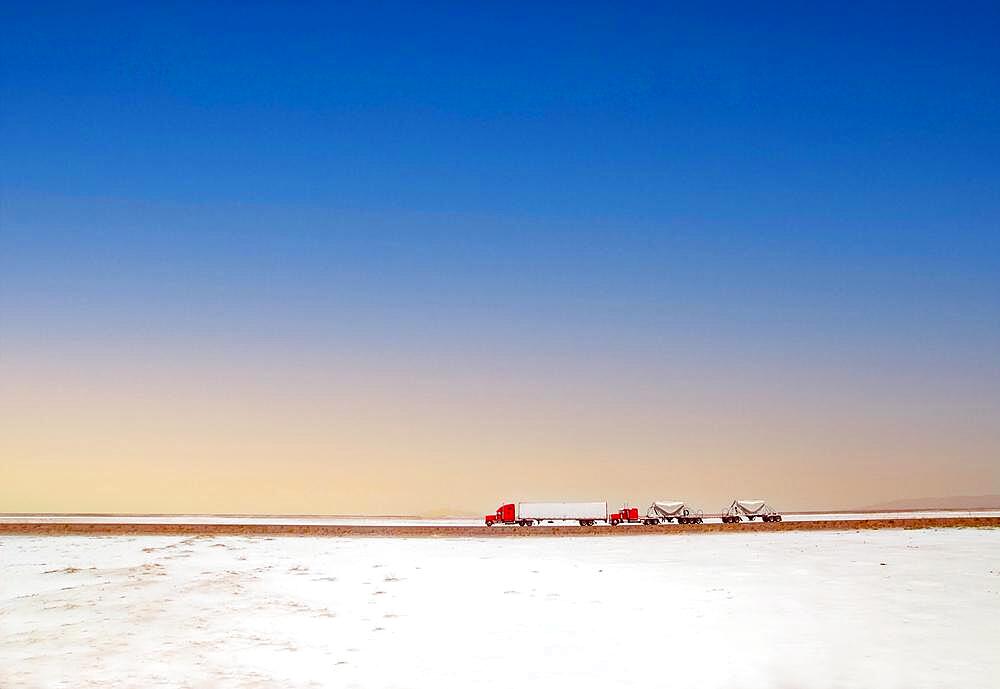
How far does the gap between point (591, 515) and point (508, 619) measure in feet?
130

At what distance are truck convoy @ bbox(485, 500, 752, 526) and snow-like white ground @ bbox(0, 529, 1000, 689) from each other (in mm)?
24574

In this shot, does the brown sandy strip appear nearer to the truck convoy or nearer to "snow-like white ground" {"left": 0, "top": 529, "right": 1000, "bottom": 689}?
the truck convoy

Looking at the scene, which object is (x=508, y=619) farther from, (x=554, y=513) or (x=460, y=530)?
(x=554, y=513)

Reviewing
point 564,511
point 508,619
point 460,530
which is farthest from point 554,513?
point 508,619

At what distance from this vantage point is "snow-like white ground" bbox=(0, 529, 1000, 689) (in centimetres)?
1394

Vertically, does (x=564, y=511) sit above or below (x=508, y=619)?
above

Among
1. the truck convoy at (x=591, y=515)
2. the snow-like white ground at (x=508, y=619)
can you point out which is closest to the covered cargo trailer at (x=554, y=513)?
the truck convoy at (x=591, y=515)

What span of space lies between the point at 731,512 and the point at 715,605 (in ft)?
148

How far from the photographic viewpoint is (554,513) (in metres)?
58.3

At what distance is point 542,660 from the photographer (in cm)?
1485

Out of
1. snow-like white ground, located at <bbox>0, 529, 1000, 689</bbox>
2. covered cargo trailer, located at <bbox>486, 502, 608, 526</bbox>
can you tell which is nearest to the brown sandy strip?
covered cargo trailer, located at <bbox>486, 502, 608, 526</bbox>

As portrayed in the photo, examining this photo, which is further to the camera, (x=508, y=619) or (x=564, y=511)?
(x=564, y=511)

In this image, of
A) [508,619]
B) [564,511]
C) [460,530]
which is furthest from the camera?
[564,511]

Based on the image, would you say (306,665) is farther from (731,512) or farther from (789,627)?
(731,512)
